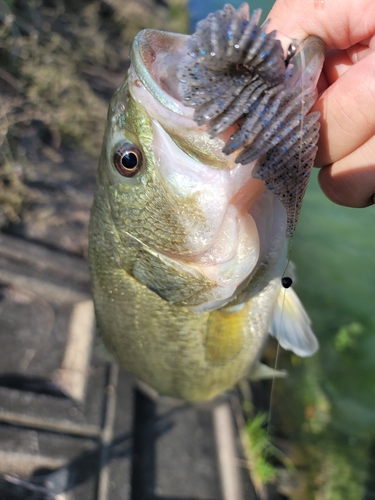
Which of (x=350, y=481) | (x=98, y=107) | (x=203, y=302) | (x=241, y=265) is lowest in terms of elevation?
(x=350, y=481)

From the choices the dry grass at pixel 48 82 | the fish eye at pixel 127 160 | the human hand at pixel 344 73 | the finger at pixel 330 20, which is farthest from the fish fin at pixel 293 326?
the dry grass at pixel 48 82

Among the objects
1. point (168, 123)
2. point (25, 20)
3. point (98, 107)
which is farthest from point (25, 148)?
point (168, 123)

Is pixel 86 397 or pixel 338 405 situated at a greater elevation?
pixel 86 397

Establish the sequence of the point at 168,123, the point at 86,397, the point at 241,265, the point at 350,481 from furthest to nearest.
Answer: the point at 350,481 < the point at 86,397 < the point at 241,265 < the point at 168,123

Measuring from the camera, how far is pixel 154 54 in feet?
3.85

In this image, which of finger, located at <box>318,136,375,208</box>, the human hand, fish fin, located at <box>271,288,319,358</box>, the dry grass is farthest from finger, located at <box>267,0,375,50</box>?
the dry grass

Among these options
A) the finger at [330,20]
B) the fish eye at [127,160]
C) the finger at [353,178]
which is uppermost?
the finger at [330,20]

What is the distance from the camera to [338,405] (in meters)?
4.41

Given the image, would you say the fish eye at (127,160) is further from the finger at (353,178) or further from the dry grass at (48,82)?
the dry grass at (48,82)

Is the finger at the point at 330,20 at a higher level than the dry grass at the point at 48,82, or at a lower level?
higher

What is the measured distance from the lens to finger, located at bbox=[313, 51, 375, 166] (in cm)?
124

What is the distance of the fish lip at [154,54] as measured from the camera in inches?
43.9

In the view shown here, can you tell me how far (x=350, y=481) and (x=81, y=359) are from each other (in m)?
2.84

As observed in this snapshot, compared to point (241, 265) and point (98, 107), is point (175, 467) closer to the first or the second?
point (241, 265)
